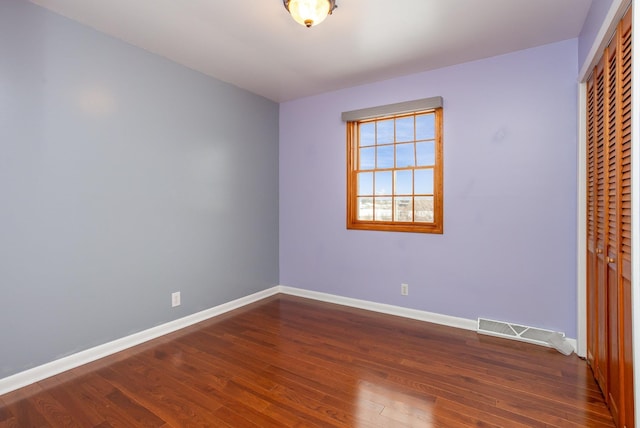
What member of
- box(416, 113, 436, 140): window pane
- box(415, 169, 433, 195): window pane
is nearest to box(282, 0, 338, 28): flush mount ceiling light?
box(416, 113, 436, 140): window pane

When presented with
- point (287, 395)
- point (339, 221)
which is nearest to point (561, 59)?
point (339, 221)

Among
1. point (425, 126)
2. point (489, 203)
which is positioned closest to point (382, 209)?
point (425, 126)

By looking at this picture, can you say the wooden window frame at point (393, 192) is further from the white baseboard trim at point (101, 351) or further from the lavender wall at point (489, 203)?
the white baseboard trim at point (101, 351)

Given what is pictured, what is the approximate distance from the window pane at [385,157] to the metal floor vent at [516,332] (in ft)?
6.09

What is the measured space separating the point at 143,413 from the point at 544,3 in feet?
12.1

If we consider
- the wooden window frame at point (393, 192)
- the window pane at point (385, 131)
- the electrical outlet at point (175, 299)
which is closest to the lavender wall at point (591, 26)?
the wooden window frame at point (393, 192)

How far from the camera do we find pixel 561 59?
2.76m

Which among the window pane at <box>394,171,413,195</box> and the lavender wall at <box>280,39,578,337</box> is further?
the window pane at <box>394,171,413,195</box>

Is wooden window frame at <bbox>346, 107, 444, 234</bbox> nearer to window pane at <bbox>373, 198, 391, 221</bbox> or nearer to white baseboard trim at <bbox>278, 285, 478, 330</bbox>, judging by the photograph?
window pane at <bbox>373, 198, 391, 221</bbox>

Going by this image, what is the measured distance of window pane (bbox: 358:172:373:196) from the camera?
3.86 metres

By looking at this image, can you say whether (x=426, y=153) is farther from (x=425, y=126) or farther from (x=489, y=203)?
(x=489, y=203)

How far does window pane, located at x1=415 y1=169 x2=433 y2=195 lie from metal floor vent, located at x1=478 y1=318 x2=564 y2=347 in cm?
137

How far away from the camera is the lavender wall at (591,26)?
1.96 metres

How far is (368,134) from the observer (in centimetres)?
387
